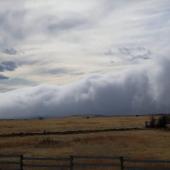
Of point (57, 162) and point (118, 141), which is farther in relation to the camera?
point (118, 141)

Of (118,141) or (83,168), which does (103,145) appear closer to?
(118,141)

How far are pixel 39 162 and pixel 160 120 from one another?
207 ft

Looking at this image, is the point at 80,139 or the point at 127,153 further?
the point at 80,139

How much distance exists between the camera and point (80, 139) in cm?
6806

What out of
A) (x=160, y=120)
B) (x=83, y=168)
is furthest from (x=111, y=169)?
(x=160, y=120)

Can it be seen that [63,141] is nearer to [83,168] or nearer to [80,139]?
[80,139]

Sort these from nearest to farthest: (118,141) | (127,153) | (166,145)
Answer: (127,153) → (166,145) → (118,141)

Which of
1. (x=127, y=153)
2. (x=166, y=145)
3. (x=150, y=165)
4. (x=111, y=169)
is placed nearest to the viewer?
(x=111, y=169)

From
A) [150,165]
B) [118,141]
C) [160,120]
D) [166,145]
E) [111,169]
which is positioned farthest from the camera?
[160,120]

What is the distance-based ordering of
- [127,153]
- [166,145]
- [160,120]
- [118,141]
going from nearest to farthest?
[127,153] < [166,145] < [118,141] < [160,120]

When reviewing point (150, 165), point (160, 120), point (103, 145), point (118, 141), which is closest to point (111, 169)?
point (150, 165)

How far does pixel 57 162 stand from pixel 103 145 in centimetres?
1957

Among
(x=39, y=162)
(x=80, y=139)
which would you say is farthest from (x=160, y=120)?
(x=39, y=162)

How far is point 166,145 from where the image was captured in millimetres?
59219
